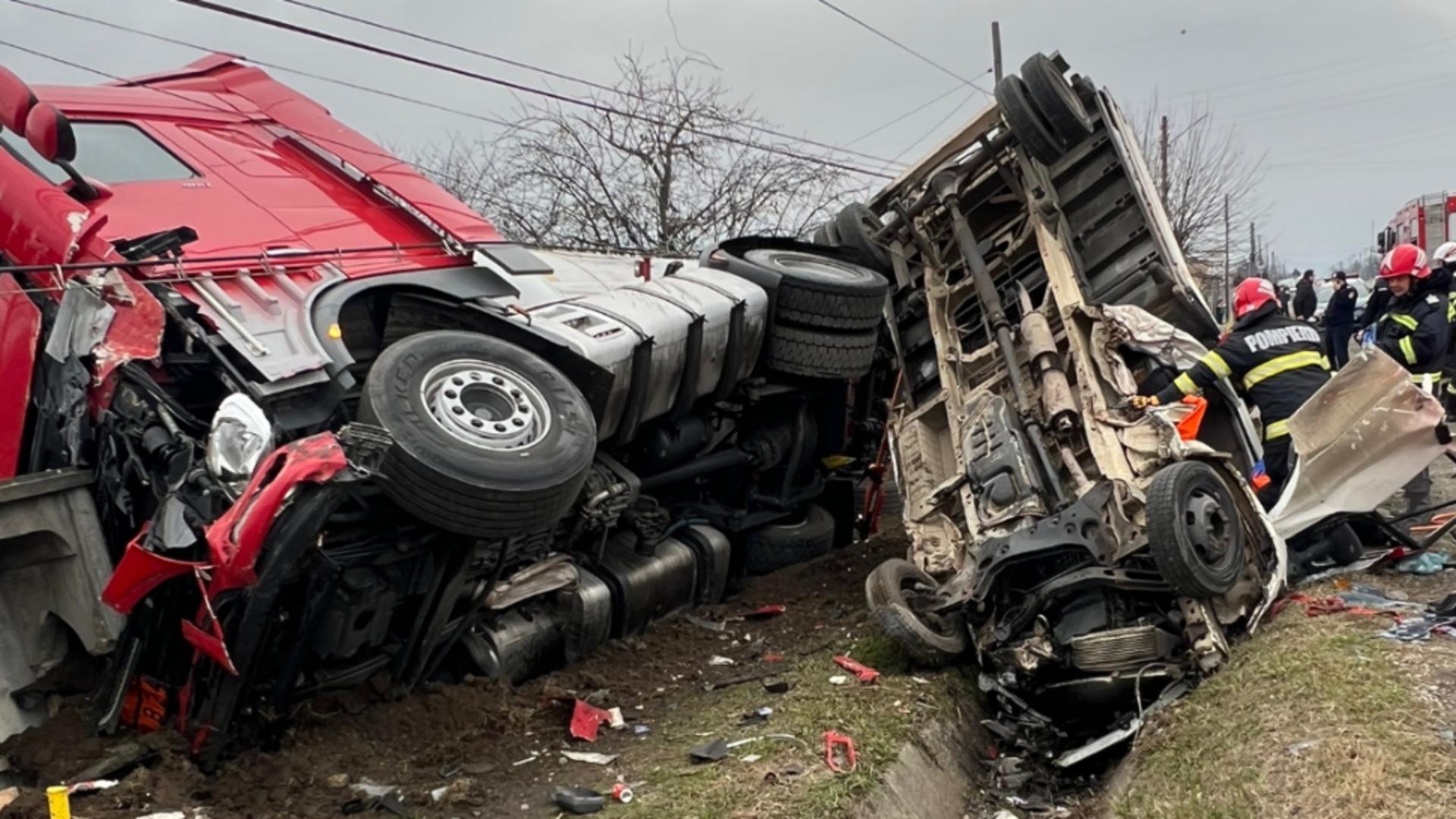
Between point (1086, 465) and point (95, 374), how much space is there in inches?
148

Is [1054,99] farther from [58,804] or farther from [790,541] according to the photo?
[58,804]

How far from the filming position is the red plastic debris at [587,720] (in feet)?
13.8

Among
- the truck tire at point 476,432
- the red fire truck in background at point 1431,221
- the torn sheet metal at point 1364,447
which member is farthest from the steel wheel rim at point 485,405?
the red fire truck in background at point 1431,221

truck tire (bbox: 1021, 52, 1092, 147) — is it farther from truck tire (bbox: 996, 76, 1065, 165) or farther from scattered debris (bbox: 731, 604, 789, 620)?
scattered debris (bbox: 731, 604, 789, 620)

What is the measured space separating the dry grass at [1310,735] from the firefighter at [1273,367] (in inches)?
55.6

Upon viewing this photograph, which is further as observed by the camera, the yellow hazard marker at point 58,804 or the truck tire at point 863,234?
the truck tire at point 863,234

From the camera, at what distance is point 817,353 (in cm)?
592

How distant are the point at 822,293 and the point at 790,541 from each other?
1.46 metres

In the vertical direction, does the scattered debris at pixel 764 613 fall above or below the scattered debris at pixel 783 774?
below

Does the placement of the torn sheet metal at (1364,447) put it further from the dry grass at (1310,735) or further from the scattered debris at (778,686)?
the scattered debris at (778,686)

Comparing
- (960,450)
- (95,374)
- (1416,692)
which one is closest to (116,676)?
(95,374)

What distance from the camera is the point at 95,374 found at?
11.6ft

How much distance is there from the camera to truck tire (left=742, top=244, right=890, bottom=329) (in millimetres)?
5824

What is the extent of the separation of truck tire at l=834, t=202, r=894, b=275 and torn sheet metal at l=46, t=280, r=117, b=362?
4.26 metres
